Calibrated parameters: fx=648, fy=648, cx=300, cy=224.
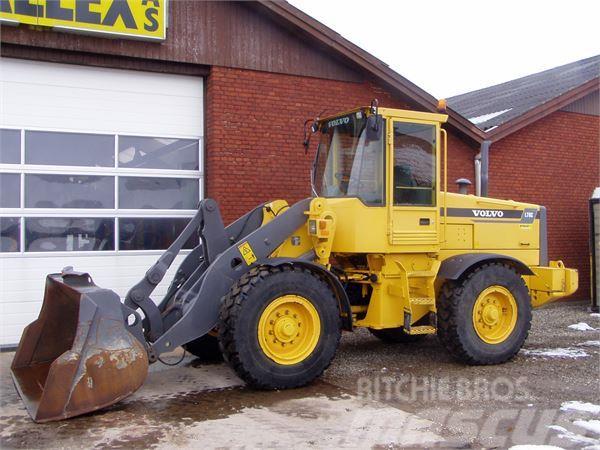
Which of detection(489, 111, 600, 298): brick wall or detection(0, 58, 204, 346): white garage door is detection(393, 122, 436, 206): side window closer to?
detection(0, 58, 204, 346): white garage door

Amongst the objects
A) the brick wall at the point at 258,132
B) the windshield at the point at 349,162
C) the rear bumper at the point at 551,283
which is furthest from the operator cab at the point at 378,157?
the brick wall at the point at 258,132

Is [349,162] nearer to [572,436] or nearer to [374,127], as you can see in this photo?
[374,127]

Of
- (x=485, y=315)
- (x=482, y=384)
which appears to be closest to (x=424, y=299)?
(x=485, y=315)

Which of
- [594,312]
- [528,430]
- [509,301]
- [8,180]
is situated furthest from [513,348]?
[8,180]

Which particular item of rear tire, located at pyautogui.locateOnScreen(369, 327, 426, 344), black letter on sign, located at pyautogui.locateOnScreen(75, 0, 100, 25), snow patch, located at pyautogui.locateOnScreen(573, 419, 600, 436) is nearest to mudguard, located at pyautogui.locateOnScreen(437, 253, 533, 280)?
rear tire, located at pyautogui.locateOnScreen(369, 327, 426, 344)

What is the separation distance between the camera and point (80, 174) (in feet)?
29.5

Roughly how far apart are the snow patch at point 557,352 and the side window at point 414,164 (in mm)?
2465

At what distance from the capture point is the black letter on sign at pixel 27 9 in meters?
8.29

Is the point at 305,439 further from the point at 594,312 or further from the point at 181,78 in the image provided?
the point at 594,312

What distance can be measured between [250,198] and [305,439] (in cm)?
529

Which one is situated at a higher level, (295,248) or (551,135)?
(551,135)

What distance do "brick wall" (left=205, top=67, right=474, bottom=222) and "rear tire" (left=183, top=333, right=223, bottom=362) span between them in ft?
8.36

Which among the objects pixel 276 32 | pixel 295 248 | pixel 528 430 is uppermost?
pixel 276 32

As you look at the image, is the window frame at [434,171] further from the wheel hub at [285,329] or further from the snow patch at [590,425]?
the snow patch at [590,425]
